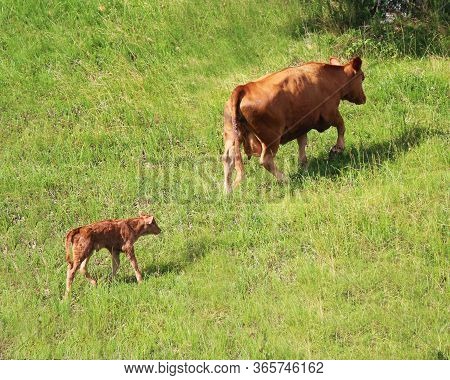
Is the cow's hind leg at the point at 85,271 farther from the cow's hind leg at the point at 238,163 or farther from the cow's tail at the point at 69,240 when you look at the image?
the cow's hind leg at the point at 238,163

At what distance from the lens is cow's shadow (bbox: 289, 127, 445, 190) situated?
41.7 feet

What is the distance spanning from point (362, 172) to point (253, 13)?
628 centimetres

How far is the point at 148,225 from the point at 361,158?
360cm

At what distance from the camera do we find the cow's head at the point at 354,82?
1373cm

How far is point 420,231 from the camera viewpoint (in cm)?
1100

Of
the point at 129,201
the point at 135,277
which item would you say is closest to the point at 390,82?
the point at 129,201

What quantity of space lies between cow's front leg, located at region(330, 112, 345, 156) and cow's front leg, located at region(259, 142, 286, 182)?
1.12 meters

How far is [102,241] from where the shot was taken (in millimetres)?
10781

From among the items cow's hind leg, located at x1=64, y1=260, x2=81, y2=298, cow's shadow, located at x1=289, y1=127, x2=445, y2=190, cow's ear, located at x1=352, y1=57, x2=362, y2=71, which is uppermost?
cow's hind leg, located at x1=64, y1=260, x2=81, y2=298

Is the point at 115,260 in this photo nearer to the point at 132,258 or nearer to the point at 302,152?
the point at 132,258

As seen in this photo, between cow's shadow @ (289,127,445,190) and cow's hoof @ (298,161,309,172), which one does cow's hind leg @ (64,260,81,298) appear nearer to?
cow's shadow @ (289,127,445,190)

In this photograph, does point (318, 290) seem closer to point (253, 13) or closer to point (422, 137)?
point (422, 137)

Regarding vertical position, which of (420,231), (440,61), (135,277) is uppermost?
(135,277)

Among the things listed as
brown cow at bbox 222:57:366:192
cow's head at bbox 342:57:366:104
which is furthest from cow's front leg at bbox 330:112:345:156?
Result: cow's head at bbox 342:57:366:104
